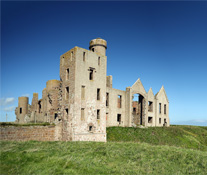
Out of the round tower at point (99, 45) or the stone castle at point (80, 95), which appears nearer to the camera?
the stone castle at point (80, 95)

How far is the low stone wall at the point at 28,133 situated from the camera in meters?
17.0

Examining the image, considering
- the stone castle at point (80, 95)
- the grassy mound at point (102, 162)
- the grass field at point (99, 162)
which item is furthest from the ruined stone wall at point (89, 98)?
the grassy mound at point (102, 162)

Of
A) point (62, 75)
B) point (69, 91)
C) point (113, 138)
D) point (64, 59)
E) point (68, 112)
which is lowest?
point (113, 138)

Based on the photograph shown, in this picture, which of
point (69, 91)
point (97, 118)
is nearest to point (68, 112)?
point (69, 91)

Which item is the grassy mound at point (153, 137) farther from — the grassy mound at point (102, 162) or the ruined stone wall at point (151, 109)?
the grassy mound at point (102, 162)

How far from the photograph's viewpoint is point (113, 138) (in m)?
24.7

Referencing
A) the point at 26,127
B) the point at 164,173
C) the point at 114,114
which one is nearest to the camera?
the point at 164,173

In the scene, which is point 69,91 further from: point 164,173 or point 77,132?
point 164,173

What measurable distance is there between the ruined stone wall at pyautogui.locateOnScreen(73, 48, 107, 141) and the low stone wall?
286cm

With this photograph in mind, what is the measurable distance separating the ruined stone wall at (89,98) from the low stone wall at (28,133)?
2.86 meters

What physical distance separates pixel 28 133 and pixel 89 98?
7.53 m

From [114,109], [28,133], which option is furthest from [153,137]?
[28,133]

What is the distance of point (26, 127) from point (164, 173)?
14.1 meters

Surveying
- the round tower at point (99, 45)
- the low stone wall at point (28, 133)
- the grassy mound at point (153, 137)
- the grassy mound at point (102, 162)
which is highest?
the round tower at point (99, 45)
